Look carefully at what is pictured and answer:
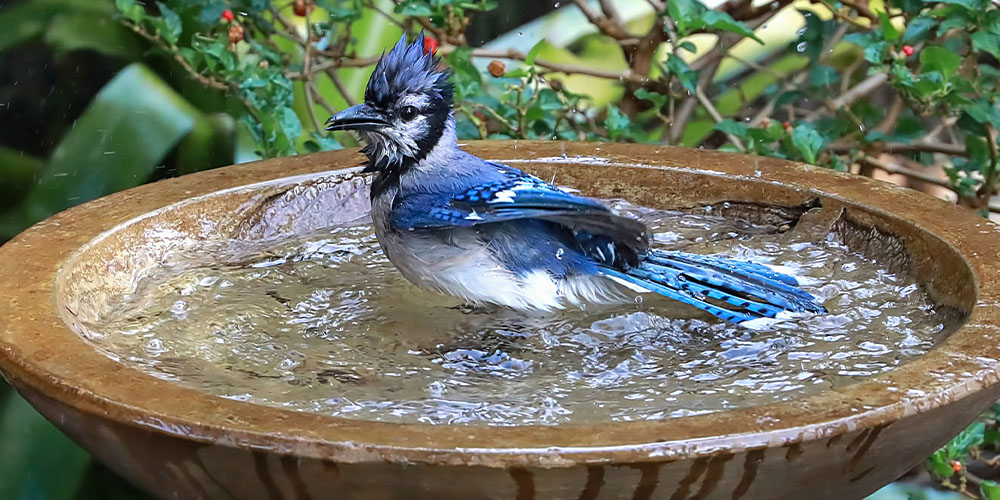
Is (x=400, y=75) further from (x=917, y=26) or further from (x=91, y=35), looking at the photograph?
(x=91, y=35)

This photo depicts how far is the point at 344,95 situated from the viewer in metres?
3.49

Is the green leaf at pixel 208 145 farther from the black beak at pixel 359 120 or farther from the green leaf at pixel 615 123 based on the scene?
the black beak at pixel 359 120

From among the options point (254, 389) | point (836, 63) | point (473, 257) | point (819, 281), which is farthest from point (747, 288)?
point (836, 63)

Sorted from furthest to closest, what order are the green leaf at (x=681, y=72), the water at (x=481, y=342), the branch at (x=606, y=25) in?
the branch at (x=606, y=25), the green leaf at (x=681, y=72), the water at (x=481, y=342)

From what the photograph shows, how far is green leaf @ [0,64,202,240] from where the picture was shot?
9.82 feet

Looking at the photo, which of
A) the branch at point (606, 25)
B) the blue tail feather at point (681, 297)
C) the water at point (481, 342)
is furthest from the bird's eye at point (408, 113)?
the branch at point (606, 25)

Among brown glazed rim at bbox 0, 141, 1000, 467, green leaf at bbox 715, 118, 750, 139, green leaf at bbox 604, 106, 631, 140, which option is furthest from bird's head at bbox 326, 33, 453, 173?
green leaf at bbox 715, 118, 750, 139

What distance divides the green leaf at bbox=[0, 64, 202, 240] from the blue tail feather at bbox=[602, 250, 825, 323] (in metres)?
1.55

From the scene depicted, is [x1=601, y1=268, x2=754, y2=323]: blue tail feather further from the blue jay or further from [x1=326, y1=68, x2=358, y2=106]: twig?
[x1=326, y1=68, x2=358, y2=106]: twig

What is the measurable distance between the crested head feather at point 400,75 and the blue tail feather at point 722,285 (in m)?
0.47

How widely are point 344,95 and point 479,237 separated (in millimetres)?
1635

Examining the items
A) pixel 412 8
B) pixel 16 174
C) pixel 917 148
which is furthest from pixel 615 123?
pixel 16 174

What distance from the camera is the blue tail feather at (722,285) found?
1862 mm

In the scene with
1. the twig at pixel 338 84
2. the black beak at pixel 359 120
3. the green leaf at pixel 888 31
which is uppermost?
the green leaf at pixel 888 31
